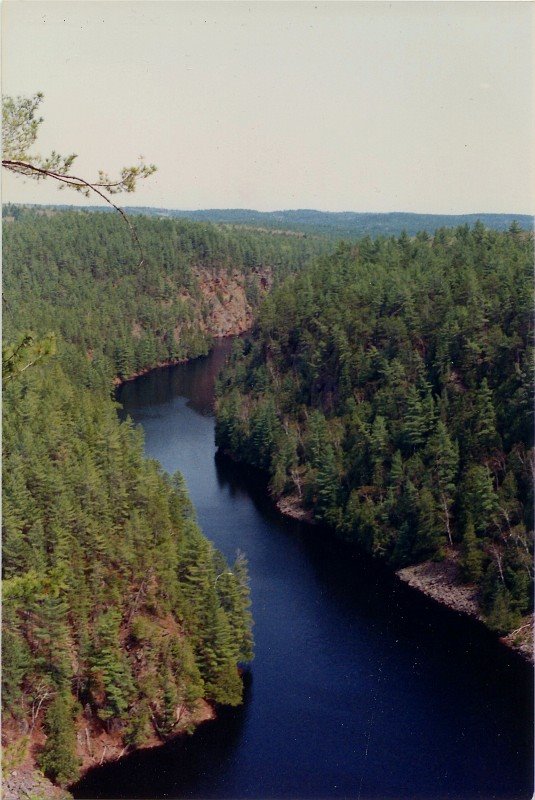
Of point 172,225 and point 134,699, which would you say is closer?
point 134,699

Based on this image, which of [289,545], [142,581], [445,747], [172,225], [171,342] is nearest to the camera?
A: [445,747]

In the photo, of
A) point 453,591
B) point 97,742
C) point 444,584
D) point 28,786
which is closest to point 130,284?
point 444,584

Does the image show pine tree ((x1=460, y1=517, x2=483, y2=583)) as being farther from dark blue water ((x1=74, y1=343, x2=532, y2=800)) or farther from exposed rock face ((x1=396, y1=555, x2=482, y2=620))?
dark blue water ((x1=74, y1=343, x2=532, y2=800))

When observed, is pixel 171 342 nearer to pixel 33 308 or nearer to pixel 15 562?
pixel 33 308

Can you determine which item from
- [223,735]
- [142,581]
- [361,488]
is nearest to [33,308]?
[361,488]

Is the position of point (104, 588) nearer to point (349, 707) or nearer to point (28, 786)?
point (28, 786)

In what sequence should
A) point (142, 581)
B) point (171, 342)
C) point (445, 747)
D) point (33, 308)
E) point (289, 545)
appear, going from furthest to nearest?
point (171, 342) < point (33, 308) < point (289, 545) < point (142, 581) < point (445, 747)
